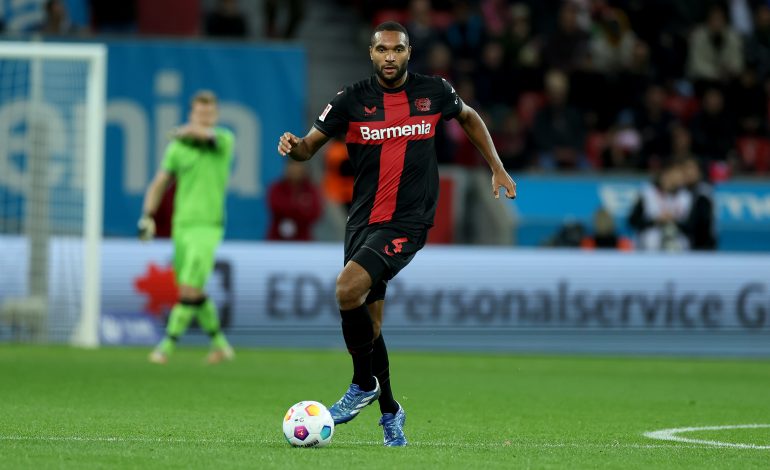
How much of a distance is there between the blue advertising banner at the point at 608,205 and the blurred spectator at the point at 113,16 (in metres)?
5.59

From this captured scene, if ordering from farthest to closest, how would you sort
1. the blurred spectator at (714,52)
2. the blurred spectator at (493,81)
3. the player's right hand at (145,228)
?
the blurred spectator at (714,52)
the blurred spectator at (493,81)
the player's right hand at (145,228)

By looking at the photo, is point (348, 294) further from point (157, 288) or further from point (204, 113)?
point (157, 288)

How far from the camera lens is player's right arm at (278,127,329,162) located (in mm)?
7386

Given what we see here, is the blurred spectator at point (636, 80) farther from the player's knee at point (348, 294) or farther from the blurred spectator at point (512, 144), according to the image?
the player's knee at point (348, 294)

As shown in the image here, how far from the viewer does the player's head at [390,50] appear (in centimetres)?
754

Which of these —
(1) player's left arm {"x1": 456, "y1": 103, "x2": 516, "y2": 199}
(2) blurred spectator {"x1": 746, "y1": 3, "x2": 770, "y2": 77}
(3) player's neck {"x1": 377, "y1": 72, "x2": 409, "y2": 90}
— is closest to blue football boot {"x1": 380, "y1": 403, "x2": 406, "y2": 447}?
(1) player's left arm {"x1": 456, "y1": 103, "x2": 516, "y2": 199}

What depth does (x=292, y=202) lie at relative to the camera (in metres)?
17.4

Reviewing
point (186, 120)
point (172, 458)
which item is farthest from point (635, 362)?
point (172, 458)

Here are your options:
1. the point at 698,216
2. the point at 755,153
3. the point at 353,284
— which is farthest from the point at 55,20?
the point at 353,284

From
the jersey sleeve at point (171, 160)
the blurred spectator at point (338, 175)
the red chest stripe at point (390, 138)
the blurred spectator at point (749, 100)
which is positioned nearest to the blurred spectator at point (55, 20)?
the blurred spectator at point (338, 175)

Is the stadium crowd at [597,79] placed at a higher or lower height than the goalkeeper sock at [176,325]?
higher

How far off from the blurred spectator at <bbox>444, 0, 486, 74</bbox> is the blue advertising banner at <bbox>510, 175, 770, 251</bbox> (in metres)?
2.53

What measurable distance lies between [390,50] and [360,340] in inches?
58.7

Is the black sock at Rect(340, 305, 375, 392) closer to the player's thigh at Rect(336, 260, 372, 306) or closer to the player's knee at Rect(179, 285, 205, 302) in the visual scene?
the player's thigh at Rect(336, 260, 372, 306)
